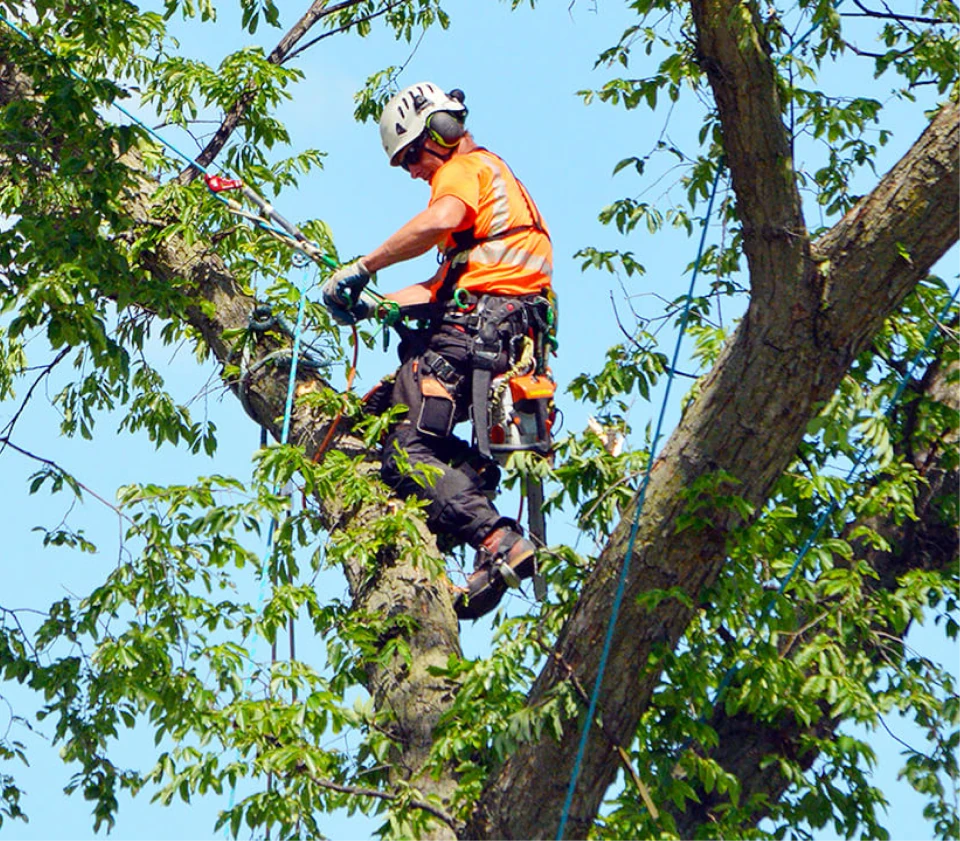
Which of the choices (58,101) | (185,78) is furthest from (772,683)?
(185,78)

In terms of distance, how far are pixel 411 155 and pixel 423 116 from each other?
19 cm

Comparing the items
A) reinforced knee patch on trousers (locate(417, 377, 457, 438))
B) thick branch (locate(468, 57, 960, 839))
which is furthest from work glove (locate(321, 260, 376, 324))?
thick branch (locate(468, 57, 960, 839))

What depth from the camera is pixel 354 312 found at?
590 cm

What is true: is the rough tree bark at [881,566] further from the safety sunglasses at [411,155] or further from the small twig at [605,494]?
the safety sunglasses at [411,155]

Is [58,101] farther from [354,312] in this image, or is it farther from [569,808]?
[569,808]

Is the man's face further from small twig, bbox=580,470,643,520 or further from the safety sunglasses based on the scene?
small twig, bbox=580,470,643,520

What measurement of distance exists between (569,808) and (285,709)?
0.88 m

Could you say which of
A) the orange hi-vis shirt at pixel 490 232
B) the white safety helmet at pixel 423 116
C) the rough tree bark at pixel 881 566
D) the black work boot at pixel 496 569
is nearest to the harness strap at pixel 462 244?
the orange hi-vis shirt at pixel 490 232

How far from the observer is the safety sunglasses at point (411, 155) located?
20.2 ft

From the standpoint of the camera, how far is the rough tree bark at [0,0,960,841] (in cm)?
417

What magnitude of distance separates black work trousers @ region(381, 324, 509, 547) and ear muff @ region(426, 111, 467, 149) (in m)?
0.75

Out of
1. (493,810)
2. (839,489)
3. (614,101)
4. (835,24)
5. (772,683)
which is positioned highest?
(614,101)

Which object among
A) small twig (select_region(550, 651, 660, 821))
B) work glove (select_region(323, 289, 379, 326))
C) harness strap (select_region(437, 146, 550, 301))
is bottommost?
small twig (select_region(550, 651, 660, 821))

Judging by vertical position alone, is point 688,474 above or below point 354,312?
below
